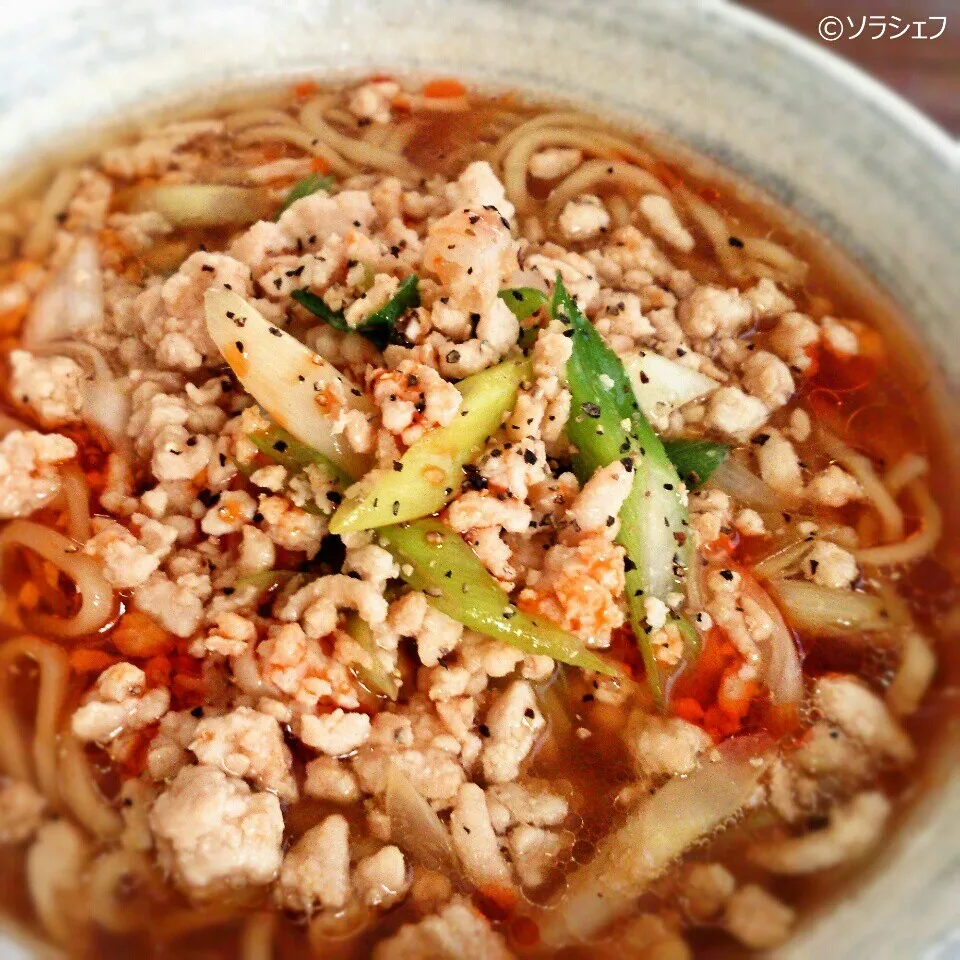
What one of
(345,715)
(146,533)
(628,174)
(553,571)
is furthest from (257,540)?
(628,174)

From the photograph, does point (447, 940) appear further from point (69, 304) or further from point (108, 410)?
point (69, 304)

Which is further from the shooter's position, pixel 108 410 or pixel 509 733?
pixel 108 410

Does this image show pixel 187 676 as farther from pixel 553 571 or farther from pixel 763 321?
pixel 763 321

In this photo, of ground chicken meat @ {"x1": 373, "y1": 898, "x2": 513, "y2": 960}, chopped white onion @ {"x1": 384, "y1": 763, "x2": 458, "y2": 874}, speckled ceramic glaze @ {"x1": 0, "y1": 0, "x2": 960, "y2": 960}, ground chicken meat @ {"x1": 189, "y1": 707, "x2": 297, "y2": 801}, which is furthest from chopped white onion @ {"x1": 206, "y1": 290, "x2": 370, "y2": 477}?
speckled ceramic glaze @ {"x1": 0, "y1": 0, "x2": 960, "y2": 960}

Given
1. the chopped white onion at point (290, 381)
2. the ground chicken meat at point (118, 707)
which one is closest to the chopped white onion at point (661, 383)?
the chopped white onion at point (290, 381)

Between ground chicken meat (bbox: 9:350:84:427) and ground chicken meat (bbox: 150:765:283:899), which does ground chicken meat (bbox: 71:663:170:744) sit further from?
ground chicken meat (bbox: 9:350:84:427)

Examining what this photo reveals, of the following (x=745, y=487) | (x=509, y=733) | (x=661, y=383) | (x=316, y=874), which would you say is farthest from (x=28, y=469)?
(x=745, y=487)

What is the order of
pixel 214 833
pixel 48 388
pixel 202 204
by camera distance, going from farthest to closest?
pixel 202 204 → pixel 48 388 → pixel 214 833
